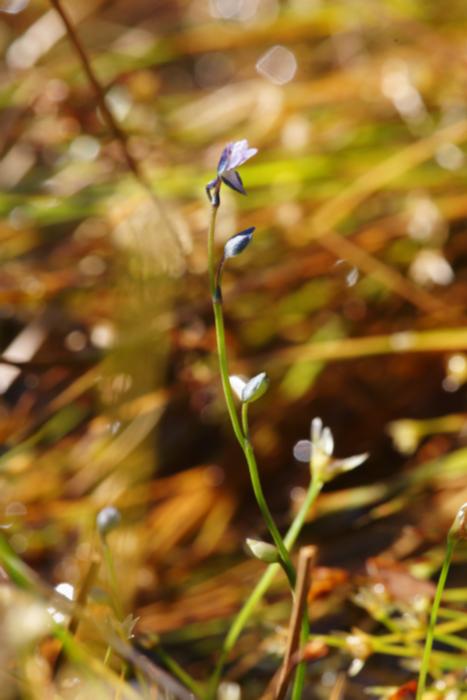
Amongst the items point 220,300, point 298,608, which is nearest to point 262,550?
point 298,608

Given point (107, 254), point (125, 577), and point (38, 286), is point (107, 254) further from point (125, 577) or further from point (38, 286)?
point (125, 577)

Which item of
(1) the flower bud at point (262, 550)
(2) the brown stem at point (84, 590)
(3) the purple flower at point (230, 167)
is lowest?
(2) the brown stem at point (84, 590)

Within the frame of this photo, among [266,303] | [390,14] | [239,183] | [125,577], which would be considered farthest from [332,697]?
[390,14]

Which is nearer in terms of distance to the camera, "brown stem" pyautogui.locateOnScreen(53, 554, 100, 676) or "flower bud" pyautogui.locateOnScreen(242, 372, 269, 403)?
"flower bud" pyautogui.locateOnScreen(242, 372, 269, 403)

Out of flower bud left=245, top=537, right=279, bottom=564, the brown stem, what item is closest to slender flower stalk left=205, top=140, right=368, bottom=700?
flower bud left=245, top=537, right=279, bottom=564

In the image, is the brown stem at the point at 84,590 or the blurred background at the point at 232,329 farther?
the blurred background at the point at 232,329

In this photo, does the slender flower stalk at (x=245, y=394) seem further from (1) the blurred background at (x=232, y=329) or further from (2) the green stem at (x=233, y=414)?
(1) the blurred background at (x=232, y=329)

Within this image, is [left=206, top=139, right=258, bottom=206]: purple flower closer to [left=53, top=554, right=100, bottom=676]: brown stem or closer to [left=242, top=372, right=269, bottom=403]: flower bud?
[left=242, top=372, right=269, bottom=403]: flower bud

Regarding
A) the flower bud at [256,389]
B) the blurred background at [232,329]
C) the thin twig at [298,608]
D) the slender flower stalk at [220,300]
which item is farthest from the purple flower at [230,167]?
the blurred background at [232,329]

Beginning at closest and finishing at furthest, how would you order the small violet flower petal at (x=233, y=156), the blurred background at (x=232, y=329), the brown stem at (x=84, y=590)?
the small violet flower petal at (x=233, y=156), the brown stem at (x=84, y=590), the blurred background at (x=232, y=329)
